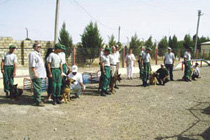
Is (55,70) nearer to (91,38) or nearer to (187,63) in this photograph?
(187,63)

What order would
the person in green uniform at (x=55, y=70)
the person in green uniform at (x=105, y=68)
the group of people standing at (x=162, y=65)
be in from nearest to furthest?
the person in green uniform at (x=55, y=70) < the person in green uniform at (x=105, y=68) < the group of people standing at (x=162, y=65)

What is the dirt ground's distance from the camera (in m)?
4.21

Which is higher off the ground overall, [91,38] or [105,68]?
[91,38]

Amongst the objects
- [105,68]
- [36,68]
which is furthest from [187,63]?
[36,68]

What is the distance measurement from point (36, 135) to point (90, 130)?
1.16 m

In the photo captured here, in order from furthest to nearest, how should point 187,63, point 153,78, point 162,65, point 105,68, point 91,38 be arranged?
point 91,38 → point 187,63 → point 162,65 → point 153,78 → point 105,68

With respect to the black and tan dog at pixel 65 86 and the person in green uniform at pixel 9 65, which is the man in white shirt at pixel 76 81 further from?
the person in green uniform at pixel 9 65

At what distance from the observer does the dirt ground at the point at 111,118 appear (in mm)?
4215

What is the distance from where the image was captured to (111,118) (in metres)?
5.22

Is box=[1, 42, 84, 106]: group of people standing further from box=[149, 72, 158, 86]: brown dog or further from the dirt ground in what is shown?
box=[149, 72, 158, 86]: brown dog

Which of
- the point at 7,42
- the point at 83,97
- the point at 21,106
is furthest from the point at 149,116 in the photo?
the point at 7,42

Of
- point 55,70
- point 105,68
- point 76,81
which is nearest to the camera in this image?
point 55,70

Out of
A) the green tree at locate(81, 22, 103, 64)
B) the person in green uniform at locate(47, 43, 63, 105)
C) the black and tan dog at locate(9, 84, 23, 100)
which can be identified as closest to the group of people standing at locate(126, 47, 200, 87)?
the person in green uniform at locate(47, 43, 63, 105)

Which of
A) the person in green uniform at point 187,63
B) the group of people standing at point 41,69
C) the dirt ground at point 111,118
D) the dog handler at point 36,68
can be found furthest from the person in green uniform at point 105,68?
the person in green uniform at point 187,63
